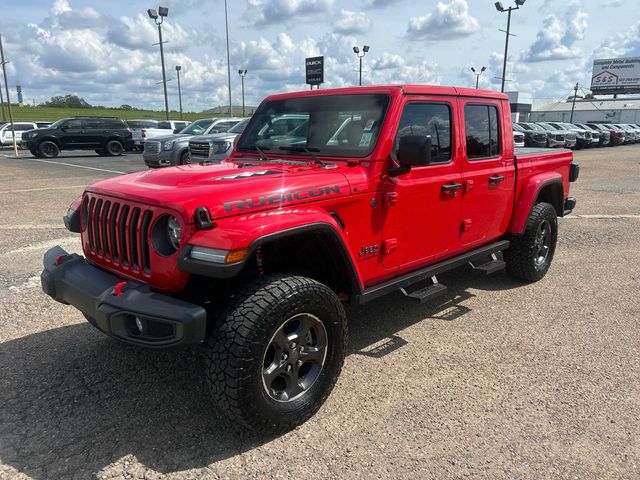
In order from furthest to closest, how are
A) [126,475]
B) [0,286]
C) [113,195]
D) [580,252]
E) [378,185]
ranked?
[580,252]
[0,286]
[378,185]
[113,195]
[126,475]

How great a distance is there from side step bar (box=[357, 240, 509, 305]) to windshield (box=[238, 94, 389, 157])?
914 millimetres

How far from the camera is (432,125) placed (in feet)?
12.7

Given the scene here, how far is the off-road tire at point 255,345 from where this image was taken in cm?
253

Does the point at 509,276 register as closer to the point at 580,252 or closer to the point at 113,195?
the point at 580,252

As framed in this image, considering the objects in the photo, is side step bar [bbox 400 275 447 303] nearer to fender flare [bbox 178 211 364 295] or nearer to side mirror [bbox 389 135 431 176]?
fender flare [bbox 178 211 364 295]

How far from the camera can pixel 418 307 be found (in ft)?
15.2

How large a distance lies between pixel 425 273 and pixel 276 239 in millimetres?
1539

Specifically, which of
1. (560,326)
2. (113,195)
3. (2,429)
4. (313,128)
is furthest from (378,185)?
(2,429)

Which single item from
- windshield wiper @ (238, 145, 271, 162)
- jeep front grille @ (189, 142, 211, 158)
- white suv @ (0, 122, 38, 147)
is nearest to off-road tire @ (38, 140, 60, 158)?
white suv @ (0, 122, 38, 147)

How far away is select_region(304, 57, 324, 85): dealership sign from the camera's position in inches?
1302

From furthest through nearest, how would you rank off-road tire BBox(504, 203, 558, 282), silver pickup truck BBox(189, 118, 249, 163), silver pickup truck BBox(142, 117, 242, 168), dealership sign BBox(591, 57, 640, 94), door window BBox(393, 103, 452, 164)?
dealership sign BBox(591, 57, 640, 94) < silver pickup truck BBox(142, 117, 242, 168) < silver pickup truck BBox(189, 118, 249, 163) < off-road tire BBox(504, 203, 558, 282) < door window BBox(393, 103, 452, 164)

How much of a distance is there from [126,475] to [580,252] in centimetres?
593

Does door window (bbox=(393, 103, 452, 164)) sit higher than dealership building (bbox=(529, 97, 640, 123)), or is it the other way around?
dealership building (bbox=(529, 97, 640, 123))

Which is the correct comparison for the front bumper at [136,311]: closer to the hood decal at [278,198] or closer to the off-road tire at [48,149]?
the hood decal at [278,198]
